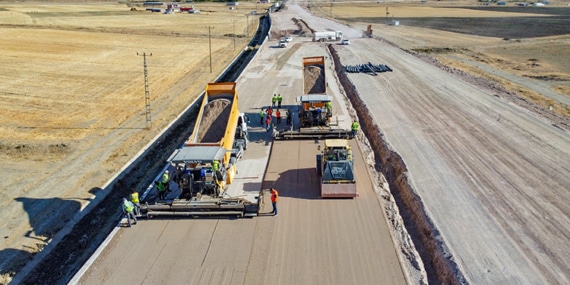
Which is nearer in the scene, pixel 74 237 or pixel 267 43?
pixel 74 237

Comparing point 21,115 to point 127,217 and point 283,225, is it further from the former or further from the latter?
point 283,225

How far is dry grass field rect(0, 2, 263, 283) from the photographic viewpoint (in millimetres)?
18625

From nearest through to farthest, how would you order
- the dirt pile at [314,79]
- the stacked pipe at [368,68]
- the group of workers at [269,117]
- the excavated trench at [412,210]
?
the excavated trench at [412,210] → the group of workers at [269,117] → the dirt pile at [314,79] → the stacked pipe at [368,68]

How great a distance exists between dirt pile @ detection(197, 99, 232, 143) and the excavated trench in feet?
24.7

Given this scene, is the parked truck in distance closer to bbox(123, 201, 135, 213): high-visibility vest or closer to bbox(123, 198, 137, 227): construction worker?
bbox(123, 198, 137, 227): construction worker

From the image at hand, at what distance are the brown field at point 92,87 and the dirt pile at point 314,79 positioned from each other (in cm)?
909

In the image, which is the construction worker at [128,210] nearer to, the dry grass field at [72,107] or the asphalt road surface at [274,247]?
the asphalt road surface at [274,247]

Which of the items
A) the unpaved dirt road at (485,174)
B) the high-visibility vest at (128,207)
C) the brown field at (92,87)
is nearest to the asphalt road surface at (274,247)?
the high-visibility vest at (128,207)

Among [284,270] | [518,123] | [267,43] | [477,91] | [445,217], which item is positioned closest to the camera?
[284,270]

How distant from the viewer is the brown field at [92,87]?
19469mm

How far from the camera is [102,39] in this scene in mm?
63000

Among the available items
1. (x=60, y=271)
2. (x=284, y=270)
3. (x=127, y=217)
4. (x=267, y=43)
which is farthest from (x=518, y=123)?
(x=267, y=43)

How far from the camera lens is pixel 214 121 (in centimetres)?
2184

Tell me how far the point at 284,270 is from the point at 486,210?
821cm
